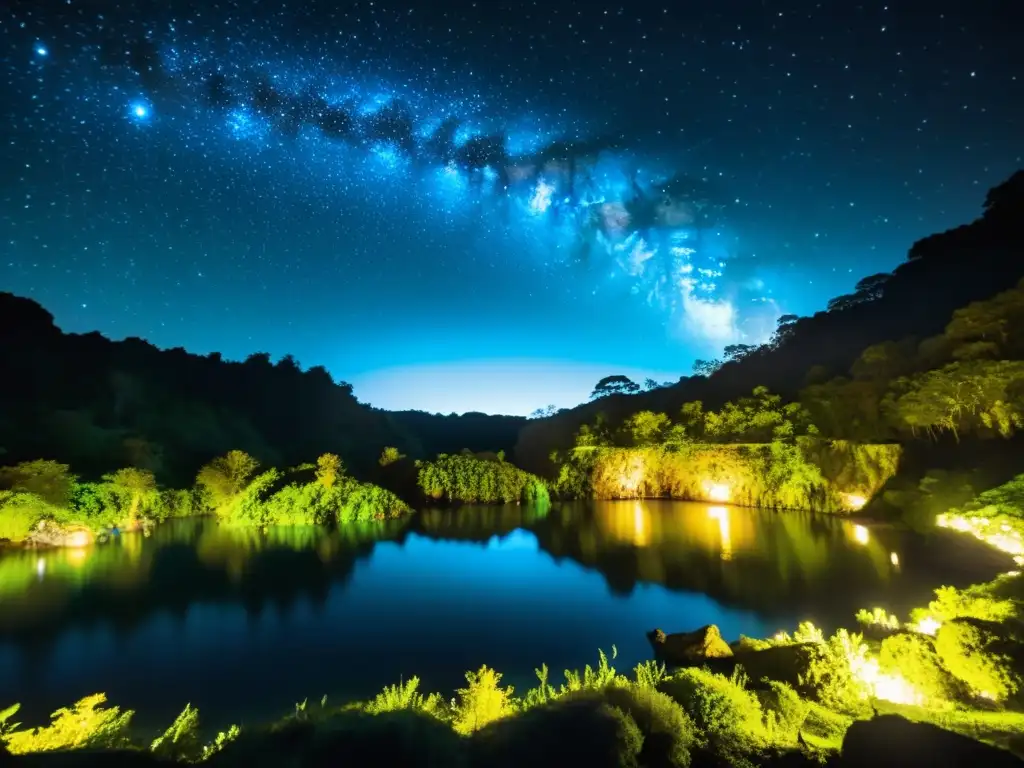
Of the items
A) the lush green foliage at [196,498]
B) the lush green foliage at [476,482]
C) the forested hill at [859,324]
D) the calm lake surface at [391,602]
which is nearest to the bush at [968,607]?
the calm lake surface at [391,602]

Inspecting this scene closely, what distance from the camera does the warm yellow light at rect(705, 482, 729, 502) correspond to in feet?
79.4

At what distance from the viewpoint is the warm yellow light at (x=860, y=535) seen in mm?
14762

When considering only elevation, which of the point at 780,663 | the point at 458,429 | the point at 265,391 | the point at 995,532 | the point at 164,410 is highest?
the point at 265,391

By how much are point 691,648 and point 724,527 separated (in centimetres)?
1166

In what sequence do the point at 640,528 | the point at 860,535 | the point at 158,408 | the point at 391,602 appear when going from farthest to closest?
the point at 158,408
the point at 640,528
the point at 860,535
the point at 391,602

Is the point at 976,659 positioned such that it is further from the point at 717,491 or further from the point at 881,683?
the point at 717,491

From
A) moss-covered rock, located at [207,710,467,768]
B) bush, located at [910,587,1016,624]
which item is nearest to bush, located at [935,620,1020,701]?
bush, located at [910,587,1016,624]

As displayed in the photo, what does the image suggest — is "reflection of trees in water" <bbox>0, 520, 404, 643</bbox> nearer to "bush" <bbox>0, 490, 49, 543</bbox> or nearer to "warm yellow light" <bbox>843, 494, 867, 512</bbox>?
"bush" <bbox>0, 490, 49, 543</bbox>

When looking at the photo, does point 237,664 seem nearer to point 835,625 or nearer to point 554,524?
point 835,625

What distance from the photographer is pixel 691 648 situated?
753 cm

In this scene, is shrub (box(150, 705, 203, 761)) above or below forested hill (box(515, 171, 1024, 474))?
below

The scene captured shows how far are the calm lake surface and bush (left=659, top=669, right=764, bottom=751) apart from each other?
8.61ft

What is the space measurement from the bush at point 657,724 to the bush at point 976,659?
354 cm

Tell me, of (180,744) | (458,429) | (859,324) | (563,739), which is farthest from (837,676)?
(458,429)
